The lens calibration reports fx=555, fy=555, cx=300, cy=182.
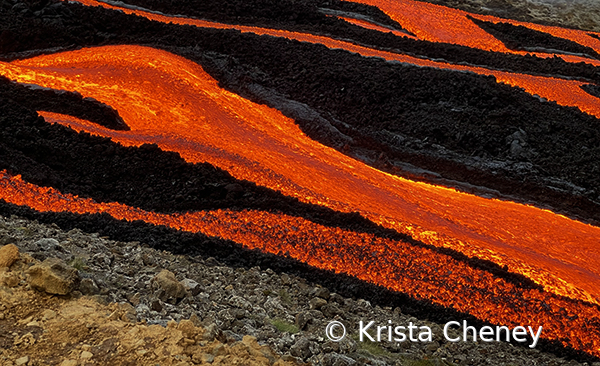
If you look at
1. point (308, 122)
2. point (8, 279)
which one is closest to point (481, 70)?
point (308, 122)

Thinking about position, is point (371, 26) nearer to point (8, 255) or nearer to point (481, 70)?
point (481, 70)

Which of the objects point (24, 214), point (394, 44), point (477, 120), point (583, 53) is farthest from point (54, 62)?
point (583, 53)

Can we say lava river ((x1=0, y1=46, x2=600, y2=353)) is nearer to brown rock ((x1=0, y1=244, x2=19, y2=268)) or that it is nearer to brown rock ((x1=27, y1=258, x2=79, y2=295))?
brown rock ((x1=0, y1=244, x2=19, y2=268))

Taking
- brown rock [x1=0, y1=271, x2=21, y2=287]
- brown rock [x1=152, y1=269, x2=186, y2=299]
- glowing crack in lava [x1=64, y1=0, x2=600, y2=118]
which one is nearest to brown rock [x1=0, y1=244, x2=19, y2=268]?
brown rock [x1=0, y1=271, x2=21, y2=287]

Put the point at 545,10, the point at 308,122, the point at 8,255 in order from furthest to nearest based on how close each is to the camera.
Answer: the point at 545,10
the point at 308,122
the point at 8,255

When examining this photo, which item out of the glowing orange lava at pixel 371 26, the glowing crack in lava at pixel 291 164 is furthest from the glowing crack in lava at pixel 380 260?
the glowing orange lava at pixel 371 26

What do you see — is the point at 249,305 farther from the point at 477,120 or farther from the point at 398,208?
the point at 477,120

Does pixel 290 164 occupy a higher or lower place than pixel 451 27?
lower
